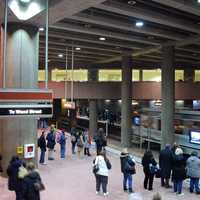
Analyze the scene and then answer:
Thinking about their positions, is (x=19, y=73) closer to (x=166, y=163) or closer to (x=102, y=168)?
(x=102, y=168)

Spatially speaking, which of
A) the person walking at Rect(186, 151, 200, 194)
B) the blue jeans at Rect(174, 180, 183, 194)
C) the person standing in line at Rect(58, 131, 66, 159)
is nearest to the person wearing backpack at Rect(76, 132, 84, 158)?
the person standing in line at Rect(58, 131, 66, 159)

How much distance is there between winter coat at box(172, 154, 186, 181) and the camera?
12617 mm

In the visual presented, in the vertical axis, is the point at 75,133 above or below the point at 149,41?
below

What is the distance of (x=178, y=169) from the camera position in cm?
1266

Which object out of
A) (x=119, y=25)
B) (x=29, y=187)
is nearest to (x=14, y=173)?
(x=29, y=187)

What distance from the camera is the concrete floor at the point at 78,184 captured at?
40.1 feet

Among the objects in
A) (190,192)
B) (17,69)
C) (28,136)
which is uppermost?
(17,69)

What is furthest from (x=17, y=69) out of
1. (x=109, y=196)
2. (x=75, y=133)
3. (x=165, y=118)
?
(x=165, y=118)

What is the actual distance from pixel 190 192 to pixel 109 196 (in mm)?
2842

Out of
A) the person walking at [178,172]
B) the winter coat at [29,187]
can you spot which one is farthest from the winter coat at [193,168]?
the winter coat at [29,187]

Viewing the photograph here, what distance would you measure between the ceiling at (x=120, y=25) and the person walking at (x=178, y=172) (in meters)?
5.41

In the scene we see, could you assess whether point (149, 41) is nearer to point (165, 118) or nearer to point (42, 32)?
point (165, 118)

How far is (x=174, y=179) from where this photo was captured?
12.8m

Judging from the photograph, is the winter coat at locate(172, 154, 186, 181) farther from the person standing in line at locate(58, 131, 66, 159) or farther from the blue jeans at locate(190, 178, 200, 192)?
the person standing in line at locate(58, 131, 66, 159)
